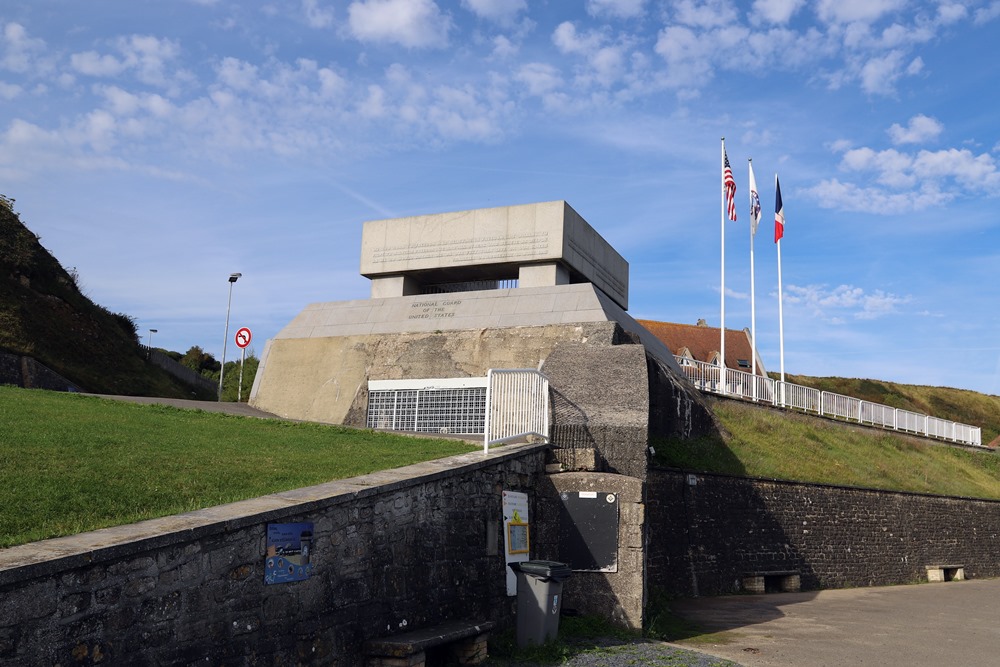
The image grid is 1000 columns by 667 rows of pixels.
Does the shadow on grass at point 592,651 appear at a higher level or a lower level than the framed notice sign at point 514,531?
lower

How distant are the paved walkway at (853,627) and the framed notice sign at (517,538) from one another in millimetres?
2216

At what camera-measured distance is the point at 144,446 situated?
9.17 meters

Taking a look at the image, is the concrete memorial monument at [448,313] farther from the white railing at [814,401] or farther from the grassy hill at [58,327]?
the grassy hill at [58,327]

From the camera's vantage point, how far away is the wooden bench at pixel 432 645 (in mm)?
7051

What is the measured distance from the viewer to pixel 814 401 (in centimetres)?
2761

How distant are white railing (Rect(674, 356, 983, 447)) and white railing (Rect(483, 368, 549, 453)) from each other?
11.1m

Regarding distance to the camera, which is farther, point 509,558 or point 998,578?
point 998,578

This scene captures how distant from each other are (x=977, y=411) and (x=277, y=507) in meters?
66.3

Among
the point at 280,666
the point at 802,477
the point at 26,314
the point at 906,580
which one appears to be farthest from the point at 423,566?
the point at 26,314

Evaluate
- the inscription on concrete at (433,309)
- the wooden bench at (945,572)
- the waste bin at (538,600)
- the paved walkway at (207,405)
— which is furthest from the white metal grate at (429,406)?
the wooden bench at (945,572)

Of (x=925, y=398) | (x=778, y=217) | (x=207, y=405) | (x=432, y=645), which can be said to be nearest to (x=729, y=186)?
(x=778, y=217)

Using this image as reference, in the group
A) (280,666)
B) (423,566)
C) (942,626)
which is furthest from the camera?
(942,626)

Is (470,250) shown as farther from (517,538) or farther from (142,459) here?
(142,459)

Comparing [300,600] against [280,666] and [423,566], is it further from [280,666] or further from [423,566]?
[423,566]
